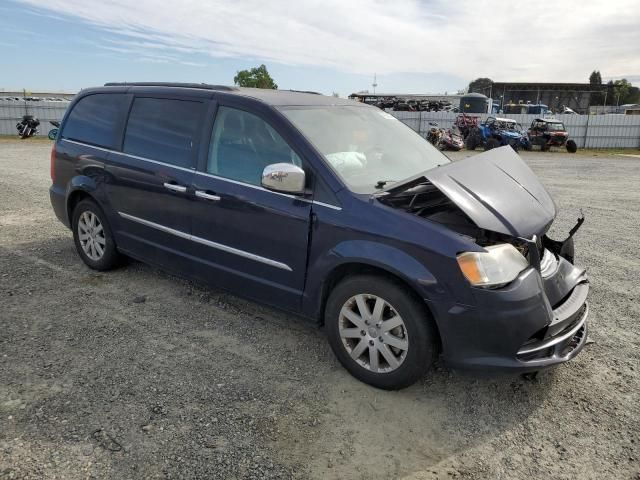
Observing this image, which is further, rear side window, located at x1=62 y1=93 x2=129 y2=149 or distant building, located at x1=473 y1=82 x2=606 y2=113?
distant building, located at x1=473 y1=82 x2=606 y2=113

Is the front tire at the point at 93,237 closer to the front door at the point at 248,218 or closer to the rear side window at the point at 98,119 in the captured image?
the rear side window at the point at 98,119

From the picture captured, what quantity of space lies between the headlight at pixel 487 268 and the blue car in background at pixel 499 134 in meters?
22.4

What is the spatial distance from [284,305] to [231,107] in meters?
1.54

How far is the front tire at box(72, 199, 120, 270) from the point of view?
4777 mm

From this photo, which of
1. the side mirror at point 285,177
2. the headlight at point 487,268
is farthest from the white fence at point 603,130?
the headlight at point 487,268

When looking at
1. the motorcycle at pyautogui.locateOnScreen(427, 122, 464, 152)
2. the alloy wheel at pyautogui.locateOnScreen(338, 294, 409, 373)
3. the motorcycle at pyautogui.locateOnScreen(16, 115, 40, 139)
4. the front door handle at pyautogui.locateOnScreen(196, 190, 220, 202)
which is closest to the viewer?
the alloy wheel at pyautogui.locateOnScreen(338, 294, 409, 373)

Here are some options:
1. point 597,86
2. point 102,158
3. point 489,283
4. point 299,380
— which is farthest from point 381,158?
point 597,86

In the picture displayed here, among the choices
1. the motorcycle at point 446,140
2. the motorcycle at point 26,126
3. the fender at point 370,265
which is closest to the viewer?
the fender at point 370,265

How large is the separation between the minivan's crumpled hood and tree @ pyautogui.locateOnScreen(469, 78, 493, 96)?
93039 millimetres

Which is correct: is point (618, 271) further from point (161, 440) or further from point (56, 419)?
point (56, 419)

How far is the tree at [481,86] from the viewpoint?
91.8 m

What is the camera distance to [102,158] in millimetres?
4605

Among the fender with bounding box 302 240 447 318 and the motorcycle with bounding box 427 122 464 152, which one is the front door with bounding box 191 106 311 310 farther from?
the motorcycle with bounding box 427 122 464 152

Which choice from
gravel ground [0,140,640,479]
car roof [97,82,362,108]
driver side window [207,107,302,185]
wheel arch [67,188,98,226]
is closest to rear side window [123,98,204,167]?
car roof [97,82,362,108]
